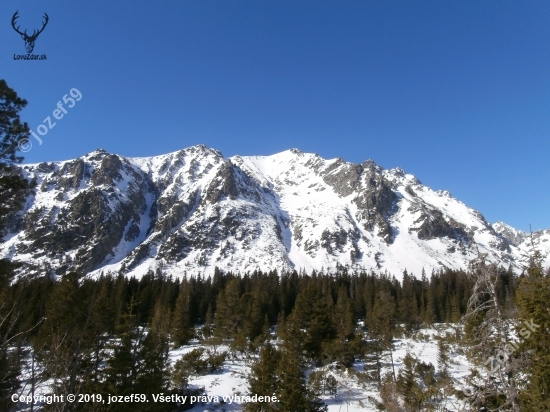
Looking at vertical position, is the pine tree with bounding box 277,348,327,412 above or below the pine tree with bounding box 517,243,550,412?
below

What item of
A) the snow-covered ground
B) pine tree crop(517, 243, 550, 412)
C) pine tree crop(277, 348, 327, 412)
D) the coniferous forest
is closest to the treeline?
the coniferous forest

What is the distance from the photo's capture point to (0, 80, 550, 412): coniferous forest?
7754mm

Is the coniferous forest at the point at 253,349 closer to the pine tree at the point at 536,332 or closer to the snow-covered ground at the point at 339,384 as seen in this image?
the pine tree at the point at 536,332

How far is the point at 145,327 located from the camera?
167 ft

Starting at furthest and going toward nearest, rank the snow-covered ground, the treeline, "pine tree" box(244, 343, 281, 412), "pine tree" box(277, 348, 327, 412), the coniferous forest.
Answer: the snow-covered ground → "pine tree" box(244, 343, 281, 412) → "pine tree" box(277, 348, 327, 412) → the coniferous forest → the treeline

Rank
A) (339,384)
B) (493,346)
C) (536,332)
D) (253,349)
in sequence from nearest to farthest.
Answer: (493,346) → (536,332) → (339,384) → (253,349)

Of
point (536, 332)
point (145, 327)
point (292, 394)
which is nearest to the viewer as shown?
point (536, 332)

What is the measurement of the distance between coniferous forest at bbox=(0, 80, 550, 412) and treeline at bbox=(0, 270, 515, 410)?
106 millimetres

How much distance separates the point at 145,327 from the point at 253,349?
62.8 ft

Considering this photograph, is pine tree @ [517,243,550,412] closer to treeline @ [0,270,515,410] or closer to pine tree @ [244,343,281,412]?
treeline @ [0,270,515,410]

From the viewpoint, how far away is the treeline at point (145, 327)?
A: 653 centimetres

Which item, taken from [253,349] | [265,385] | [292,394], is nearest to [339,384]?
[253,349]

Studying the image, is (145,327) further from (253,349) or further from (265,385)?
(265,385)

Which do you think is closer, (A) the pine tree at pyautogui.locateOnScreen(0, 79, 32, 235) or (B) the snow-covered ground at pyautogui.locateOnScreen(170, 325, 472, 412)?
(A) the pine tree at pyautogui.locateOnScreen(0, 79, 32, 235)
